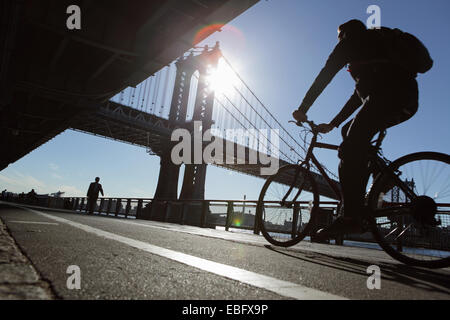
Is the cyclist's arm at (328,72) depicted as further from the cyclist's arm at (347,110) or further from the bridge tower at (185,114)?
the bridge tower at (185,114)

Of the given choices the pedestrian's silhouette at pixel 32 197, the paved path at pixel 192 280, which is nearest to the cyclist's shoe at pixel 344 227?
the paved path at pixel 192 280

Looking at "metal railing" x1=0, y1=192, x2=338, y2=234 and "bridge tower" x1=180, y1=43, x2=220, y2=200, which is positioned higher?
"bridge tower" x1=180, y1=43, x2=220, y2=200

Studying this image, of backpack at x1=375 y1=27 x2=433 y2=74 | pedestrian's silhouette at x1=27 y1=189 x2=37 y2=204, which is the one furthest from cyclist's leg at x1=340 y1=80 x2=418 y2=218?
pedestrian's silhouette at x1=27 y1=189 x2=37 y2=204

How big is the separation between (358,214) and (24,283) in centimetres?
223

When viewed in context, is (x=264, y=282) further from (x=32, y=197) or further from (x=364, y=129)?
(x=32, y=197)

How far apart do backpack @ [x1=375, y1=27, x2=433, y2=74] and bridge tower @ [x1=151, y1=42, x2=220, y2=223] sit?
27.5 metres

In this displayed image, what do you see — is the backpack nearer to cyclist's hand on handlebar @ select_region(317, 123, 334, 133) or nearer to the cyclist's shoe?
cyclist's hand on handlebar @ select_region(317, 123, 334, 133)

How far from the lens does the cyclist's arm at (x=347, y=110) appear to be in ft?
10.6

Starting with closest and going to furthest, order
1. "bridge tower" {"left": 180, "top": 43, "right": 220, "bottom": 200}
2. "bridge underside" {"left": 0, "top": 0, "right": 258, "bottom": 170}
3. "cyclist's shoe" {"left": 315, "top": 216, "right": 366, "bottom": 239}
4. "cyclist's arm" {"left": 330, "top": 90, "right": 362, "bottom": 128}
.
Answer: "cyclist's shoe" {"left": 315, "top": 216, "right": 366, "bottom": 239} < "cyclist's arm" {"left": 330, "top": 90, "right": 362, "bottom": 128} < "bridge underside" {"left": 0, "top": 0, "right": 258, "bottom": 170} < "bridge tower" {"left": 180, "top": 43, "right": 220, "bottom": 200}

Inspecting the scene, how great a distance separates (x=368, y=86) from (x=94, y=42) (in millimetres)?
9922

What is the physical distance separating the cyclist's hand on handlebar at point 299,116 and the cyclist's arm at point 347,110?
300 millimetres

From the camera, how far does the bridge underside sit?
885 centimetres
